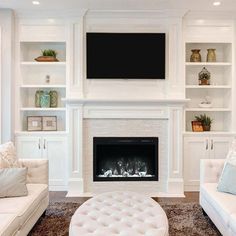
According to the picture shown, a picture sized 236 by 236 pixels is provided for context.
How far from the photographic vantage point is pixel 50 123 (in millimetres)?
5422

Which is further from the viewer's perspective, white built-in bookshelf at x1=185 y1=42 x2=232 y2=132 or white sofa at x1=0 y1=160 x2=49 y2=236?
white built-in bookshelf at x1=185 y1=42 x2=232 y2=132

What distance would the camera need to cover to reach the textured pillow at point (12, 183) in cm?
322

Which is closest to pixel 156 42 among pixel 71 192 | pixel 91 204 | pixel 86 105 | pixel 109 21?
pixel 109 21

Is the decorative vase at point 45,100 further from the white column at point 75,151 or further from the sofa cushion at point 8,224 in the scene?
the sofa cushion at point 8,224

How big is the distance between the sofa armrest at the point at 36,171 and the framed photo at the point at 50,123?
4.93 ft

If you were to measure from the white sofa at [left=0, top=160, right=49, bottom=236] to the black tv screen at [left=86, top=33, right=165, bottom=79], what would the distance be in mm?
1843

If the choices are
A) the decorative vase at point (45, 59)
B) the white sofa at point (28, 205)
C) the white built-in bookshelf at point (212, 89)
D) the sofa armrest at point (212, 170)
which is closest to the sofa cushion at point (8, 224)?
the white sofa at point (28, 205)

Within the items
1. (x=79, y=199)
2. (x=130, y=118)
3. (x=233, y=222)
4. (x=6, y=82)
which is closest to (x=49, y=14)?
(x=6, y=82)

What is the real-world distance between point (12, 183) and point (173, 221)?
1.85m

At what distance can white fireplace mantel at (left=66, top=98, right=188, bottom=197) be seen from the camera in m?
5.09

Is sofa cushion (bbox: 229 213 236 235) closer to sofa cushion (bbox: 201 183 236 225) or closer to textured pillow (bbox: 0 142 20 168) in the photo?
sofa cushion (bbox: 201 183 236 225)

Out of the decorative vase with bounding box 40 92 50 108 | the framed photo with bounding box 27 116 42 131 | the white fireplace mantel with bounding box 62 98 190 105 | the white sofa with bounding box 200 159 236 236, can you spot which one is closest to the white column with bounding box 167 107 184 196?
the white fireplace mantel with bounding box 62 98 190 105

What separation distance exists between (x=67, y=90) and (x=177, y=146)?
1923 millimetres

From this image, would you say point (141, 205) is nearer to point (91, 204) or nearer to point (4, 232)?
point (91, 204)
